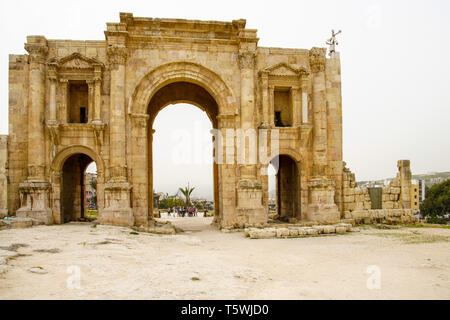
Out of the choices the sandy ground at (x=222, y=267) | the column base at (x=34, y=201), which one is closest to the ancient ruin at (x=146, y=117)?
the column base at (x=34, y=201)

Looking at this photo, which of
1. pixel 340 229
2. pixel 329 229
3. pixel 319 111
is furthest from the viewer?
pixel 319 111

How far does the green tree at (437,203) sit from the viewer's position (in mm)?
41375

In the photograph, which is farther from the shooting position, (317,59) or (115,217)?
(317,59)

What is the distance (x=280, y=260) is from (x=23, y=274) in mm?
5391

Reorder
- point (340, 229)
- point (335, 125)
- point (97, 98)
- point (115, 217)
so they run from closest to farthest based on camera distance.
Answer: point (340, 229)
point (115, 217)
point (97, 98)
point (335, 125)

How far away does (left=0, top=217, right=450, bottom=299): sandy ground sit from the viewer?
5641mm

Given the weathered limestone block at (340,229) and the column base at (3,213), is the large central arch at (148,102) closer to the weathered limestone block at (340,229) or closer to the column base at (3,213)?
the weathered limestone block at (340,229)

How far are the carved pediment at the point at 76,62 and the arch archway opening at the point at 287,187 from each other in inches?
359

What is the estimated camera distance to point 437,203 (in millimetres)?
42062

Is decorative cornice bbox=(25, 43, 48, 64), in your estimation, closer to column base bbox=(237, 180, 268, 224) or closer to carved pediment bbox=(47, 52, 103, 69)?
carved pediment bbox=(47, 52, 103, 69)

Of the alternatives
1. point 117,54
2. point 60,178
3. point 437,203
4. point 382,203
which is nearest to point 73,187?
Answer: point 60,178

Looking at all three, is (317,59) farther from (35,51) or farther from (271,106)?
(35,51)

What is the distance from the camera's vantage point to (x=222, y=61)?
50.4 ft

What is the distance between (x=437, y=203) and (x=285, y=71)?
1408 inches
